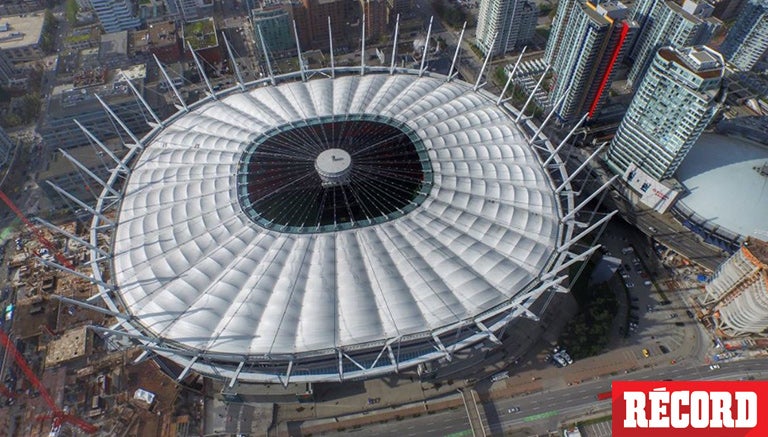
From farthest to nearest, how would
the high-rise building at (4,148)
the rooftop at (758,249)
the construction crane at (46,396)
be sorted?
1. the high-rise building at (4,148)
2. the rooftop at (758,249)
3. the construction crane at (46,396)

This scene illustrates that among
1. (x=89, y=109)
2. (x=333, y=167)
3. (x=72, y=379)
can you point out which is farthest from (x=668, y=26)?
(x=72, y=379)

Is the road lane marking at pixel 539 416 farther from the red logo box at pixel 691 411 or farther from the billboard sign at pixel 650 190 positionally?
the billboard sign at pixel 650 190

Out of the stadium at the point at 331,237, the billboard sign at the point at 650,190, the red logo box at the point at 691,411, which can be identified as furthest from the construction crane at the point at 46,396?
the billboard sign at the point at 650,190

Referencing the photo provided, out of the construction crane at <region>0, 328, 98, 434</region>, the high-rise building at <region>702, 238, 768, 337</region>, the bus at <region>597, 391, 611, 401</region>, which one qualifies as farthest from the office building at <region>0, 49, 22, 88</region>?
the high-rise building at <region>702, 238, 768, 337</region>

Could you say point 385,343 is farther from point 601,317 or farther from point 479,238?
point 601,317

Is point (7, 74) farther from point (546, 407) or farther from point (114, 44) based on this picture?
point (546, 407)
